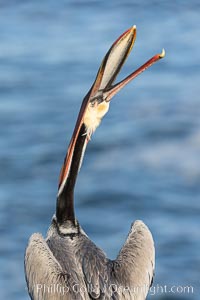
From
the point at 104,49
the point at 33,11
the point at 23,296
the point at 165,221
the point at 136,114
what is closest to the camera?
the point at 23,296

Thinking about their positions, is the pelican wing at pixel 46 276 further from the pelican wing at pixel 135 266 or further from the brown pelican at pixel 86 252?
the pelican wing at pixel 135 266

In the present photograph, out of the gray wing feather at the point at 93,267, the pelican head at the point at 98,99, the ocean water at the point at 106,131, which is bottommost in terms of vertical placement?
the gray wing feather at the point at 93,267

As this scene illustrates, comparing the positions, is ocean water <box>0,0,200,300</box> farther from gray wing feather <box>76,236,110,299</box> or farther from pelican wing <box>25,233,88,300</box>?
gray wing feather <box>76,236,110,299</box>

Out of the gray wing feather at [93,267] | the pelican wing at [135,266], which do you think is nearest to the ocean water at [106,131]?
the pelican wing at [135,266]

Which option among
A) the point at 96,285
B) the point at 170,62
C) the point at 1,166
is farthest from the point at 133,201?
the point at 96,285

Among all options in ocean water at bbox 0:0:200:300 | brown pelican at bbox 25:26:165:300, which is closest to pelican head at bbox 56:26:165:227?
brown pelican at bbox 25:26:165:300

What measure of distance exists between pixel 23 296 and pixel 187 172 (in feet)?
8.89

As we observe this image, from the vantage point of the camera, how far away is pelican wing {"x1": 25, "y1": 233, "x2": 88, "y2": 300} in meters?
8.66

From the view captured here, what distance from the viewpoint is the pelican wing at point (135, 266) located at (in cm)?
879

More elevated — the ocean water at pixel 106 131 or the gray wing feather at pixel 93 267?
the ocean water at pixel 106 131

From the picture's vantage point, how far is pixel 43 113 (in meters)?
14.4

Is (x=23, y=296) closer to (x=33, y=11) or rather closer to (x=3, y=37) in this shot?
(x=3, y=37)

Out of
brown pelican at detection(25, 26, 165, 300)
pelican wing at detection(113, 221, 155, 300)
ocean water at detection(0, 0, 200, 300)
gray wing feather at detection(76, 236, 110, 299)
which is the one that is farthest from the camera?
ocean water at detection(0, 0, 200, 300)

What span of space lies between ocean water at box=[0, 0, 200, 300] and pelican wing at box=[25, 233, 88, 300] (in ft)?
7.87
